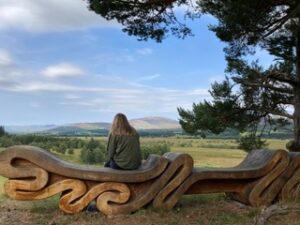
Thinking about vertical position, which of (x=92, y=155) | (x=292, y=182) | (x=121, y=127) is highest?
(x=121, y=127)

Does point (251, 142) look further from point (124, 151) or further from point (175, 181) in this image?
point (124, 151)

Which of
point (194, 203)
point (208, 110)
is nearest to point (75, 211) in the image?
point (194, 203)

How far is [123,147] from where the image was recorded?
7512 mm

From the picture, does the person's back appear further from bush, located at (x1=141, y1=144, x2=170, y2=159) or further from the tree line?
bush, located at (x1=141, y1=144, x2=170, y2=159)

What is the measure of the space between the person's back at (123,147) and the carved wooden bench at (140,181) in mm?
170

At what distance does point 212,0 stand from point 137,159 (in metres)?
4.48

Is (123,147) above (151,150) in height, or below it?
above

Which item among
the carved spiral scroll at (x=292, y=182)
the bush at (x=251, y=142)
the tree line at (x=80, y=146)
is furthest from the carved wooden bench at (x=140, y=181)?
the tree line at (x=80, y=146)

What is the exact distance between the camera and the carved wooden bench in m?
7.07

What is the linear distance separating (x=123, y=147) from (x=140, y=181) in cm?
59

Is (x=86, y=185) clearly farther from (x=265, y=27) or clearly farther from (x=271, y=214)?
(x=265, y=27)

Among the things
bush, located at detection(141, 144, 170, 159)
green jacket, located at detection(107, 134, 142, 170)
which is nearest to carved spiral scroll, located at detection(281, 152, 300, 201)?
green jacket, located at detection(107, 134, 142, 170)

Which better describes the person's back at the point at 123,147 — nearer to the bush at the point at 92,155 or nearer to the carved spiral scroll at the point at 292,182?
the carved spiral scroll at the point at 292,182

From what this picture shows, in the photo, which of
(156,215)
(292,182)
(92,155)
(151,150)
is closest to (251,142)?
(151,150)
